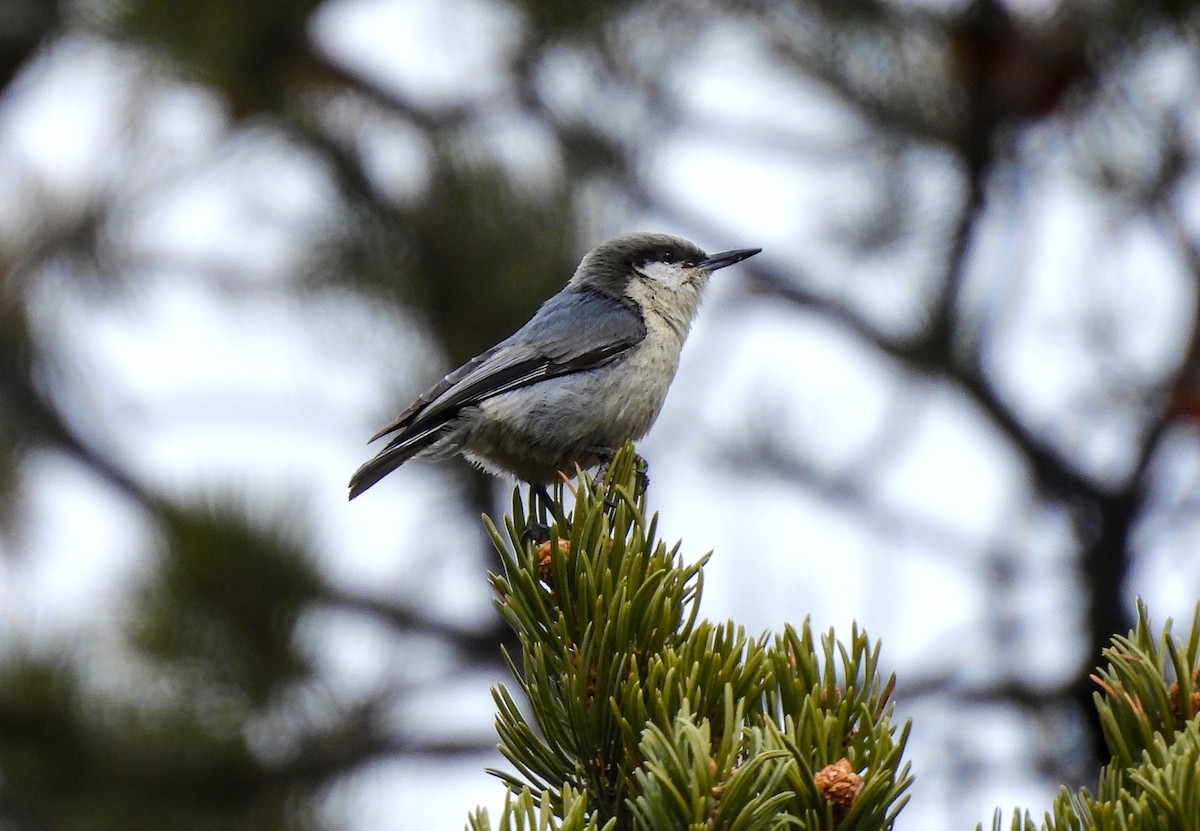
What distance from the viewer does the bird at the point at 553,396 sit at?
10.3 ft

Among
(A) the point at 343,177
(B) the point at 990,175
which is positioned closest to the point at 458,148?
(A) the point at 343,177

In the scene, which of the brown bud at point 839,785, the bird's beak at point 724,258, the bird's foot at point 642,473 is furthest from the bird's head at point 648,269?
the brown bud at point 839,785

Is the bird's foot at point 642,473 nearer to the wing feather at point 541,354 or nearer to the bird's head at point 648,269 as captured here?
the wing feather at point 541,354

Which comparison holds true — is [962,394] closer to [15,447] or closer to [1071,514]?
[1071,514]

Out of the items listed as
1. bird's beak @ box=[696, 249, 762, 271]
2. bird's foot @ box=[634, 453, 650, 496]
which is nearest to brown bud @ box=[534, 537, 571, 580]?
bird's foot @ box=[634, 453, 650, 496]

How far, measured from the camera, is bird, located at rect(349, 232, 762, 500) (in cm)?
313

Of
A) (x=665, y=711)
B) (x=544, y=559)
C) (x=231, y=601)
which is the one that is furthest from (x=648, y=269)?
(x=665, y=711)

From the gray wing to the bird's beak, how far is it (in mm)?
277

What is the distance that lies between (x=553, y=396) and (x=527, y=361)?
0.54 ft

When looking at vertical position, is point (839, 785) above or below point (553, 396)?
below

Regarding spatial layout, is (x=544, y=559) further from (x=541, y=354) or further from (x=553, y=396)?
(x=541, y=354)

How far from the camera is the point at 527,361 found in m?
3.46

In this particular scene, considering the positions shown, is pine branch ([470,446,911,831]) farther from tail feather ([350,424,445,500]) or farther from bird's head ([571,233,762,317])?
bird's head ([571,233,762,317])

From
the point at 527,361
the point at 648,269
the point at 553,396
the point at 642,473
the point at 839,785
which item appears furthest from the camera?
the point at 648,269
